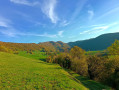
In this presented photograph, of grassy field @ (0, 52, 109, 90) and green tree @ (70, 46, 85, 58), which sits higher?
green tree @ (70, 46, 85, 58)

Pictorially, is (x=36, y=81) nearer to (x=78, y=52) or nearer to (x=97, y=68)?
(x=97, y=68)

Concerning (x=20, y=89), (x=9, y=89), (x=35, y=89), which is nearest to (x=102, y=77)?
(x=35, y=89)

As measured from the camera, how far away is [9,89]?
383 inches

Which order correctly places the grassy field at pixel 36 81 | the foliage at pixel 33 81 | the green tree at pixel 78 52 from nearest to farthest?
1. the foliage at pixel 33 81
2. the grassy field at pixel 36 81
3. the green tree at pixel 78 52

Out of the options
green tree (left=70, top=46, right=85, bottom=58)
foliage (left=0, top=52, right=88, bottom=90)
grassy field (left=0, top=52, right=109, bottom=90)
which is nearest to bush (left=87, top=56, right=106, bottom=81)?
grassy field (left=0, top=52, right=109, bottom=90)

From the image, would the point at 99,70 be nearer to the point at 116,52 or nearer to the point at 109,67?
the point at 109,67

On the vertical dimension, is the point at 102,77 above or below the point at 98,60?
below

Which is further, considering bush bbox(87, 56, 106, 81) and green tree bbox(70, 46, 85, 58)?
green tree bbox(70, 46, 85, 58)

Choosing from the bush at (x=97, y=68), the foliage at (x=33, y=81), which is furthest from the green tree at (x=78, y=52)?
the foliage at (x=33, y=81)

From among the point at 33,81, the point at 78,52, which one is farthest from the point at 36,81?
the point at 78,52

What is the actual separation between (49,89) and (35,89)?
95.9 inches

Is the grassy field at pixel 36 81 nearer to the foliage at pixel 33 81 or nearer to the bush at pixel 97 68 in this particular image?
the foliage at pixel 33 81

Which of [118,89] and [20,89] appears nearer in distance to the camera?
[20,89]

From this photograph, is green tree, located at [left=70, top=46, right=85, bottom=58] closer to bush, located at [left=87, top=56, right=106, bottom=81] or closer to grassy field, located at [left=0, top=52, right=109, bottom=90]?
bush, located at [left=87, top=56, right=106, bottom=81]
